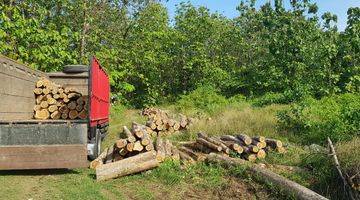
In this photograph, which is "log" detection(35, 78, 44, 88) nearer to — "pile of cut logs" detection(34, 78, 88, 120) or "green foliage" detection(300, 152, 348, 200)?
"pile of cut logs" detection(34, 78, 88, 120)

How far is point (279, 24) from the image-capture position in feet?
79.9

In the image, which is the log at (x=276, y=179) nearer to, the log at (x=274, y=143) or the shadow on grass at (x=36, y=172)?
the log at (x=274, y=143)

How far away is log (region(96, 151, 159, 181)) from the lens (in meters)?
9.12

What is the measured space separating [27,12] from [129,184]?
13297mm

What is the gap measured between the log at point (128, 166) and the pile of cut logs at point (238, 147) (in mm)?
1099

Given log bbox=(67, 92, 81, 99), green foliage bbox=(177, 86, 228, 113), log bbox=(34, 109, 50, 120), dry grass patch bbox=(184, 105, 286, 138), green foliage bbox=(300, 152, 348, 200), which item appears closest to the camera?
green foliage bbox=(300, 152, 348, 200)

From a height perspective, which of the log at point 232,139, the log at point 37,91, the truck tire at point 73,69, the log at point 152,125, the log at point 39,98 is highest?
the truck tire at point 73,69

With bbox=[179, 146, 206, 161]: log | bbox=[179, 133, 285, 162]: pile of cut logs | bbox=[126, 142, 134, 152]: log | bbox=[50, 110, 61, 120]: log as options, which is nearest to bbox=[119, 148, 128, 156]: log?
bbox=[126, 142, 134, 152]: log

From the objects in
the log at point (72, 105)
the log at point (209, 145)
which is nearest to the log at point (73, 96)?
the log at point (72, 105)

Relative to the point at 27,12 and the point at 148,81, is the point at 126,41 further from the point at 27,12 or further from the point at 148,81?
the point at 27,12

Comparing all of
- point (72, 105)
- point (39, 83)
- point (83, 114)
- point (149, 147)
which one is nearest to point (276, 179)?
point (149, 147)

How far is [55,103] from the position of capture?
466 inches

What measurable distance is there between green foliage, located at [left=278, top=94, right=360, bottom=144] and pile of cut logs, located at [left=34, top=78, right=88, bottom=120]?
5.77 m

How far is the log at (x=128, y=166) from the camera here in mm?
9117
